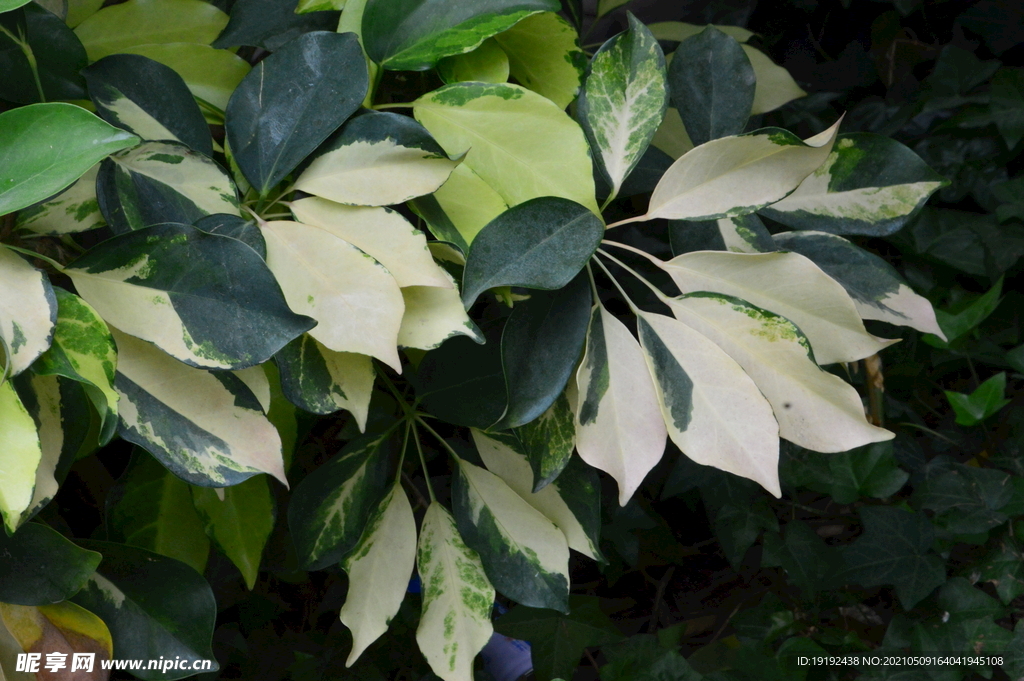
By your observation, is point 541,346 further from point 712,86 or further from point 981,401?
point 981,401

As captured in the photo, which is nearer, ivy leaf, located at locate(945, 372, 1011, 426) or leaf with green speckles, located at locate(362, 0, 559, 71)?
leaf with green speckles, located at locate(362, 0, 559, 71)

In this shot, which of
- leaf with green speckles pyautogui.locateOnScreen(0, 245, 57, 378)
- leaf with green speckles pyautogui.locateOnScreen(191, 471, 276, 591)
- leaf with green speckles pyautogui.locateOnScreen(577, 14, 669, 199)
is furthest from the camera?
leaf with green speckles pyautogui.locateOnScreen(191, 471, 276, 591)

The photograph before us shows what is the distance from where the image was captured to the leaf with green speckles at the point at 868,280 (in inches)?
20.2

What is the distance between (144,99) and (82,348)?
196 mm

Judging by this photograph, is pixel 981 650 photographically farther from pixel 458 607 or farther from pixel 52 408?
pixel 52 408

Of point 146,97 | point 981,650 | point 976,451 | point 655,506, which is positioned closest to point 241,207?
point 146,97

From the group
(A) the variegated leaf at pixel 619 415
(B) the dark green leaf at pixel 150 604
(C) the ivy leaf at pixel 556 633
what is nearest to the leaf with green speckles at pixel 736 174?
(A) the variegated leaf at pixel 619 415

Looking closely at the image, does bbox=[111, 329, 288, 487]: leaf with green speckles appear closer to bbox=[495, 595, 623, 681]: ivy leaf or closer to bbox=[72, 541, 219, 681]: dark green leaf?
bbox=[72, 541, 219, 681]: dark green leaf

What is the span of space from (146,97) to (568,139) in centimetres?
30

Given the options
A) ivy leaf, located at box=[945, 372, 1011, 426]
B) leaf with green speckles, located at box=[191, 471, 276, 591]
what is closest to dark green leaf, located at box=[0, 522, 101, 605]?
leaf with green speckles, located at box=[191, 471, 276, 591]

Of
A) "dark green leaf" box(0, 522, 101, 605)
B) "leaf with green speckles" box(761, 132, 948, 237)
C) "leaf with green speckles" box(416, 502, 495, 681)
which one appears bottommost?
"leaf with green speckles" box(416, 502, 495, 681)

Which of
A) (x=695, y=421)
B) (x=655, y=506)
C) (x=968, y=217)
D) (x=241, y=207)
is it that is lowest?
(x=655, y=506)

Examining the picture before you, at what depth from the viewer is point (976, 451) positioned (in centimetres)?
108

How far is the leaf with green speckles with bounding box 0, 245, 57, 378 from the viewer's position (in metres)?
0.36
